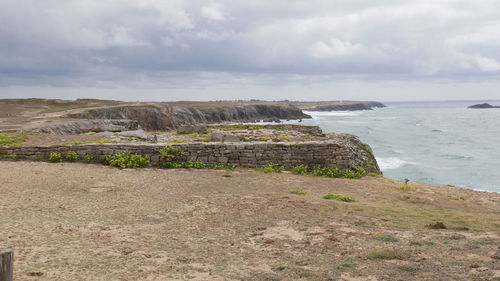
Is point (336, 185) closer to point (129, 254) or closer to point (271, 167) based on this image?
point (271, 167)

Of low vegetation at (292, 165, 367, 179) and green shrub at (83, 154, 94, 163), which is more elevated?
green shrub at (83, 154, 94, 163)

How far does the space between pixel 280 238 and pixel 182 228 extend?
7.00ft

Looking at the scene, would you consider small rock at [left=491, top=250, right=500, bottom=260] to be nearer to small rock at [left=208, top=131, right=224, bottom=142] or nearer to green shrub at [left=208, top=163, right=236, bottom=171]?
green shrub at [left=208, top=163, right=236, bottom=171]

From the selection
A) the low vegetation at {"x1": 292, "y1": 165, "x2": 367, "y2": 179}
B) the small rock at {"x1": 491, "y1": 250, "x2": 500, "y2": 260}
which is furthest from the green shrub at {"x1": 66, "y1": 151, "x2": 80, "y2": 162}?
the small rock at {"x1": 491, "y1": 250, "x2": 500, "y2": 260}

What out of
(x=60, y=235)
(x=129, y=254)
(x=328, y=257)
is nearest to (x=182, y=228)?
(x=129, y=254)

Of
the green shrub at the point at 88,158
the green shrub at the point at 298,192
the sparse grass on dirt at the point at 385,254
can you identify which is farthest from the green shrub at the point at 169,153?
the sparse grass on dirt at the point at 385,254

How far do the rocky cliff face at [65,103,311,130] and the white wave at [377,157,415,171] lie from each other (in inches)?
1033

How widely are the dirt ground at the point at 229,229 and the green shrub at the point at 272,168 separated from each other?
129 centimetres

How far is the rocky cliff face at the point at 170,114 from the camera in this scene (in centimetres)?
4903

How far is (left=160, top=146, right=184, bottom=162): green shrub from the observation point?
15.2 meters

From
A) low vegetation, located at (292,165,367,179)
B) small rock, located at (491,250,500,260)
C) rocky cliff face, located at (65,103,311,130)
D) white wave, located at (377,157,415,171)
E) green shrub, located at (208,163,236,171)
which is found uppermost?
rocky cliff face, located at (65,103,311,130)

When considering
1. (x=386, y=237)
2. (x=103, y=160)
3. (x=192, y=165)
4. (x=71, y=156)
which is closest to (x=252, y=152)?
(x=192, y=165)

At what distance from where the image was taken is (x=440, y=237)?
26.8 ft

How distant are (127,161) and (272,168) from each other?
18.0 ft
